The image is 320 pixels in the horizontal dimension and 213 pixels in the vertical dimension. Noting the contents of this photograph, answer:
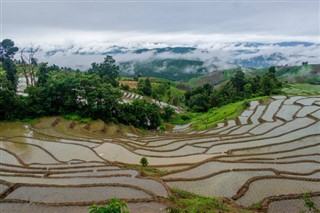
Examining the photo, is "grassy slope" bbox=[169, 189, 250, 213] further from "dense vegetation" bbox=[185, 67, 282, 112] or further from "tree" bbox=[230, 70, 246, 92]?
"tree" bbox=[230, 70, 246, 92]

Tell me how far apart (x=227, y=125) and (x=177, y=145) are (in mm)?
12205

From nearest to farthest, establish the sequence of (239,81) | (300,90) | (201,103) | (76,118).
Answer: (76,118), (300,90), (201,103), (239,81)

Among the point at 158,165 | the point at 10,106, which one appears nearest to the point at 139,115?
the point at 10,106

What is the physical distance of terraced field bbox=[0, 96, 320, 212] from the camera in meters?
16.3

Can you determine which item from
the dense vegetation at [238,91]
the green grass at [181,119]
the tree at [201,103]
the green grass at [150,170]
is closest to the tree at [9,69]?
the green grass at [181,119]

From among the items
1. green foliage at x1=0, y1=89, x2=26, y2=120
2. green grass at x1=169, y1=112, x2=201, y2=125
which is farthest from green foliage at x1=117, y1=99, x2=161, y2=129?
green foliage at x1=0, y1=89, x2=26, y2=120

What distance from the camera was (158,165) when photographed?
925 inches

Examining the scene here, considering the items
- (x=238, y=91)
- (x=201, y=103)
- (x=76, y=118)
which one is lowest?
(x=201, y=103)

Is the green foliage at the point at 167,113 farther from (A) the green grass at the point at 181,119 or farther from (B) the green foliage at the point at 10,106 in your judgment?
(B) the green foliage at the point at 10,106

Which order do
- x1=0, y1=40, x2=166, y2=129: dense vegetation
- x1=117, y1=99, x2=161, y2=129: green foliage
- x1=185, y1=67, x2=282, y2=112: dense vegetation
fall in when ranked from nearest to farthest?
1. x1=0, y1=40, x2=166, y2=129: dense vegetation
2. x1=117, y1=99, x2=161, y2=129: green foliage
3. x1=185, y1=67, x2=282, y2=112: dense vegetation

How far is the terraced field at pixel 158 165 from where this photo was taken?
642 inches

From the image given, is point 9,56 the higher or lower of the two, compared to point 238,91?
higher

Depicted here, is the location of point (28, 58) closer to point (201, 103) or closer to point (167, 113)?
point (167, 113)

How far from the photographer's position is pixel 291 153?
2592 centimetres
